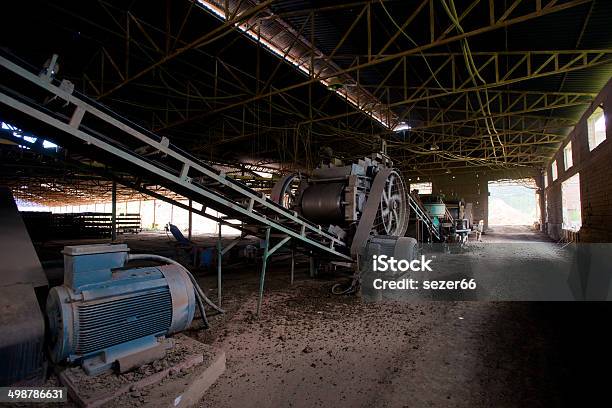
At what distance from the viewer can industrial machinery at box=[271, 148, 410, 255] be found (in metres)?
6.78

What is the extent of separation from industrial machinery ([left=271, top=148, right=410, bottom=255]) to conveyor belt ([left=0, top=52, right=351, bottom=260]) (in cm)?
171

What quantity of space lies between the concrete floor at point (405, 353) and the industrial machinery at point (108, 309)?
901mm

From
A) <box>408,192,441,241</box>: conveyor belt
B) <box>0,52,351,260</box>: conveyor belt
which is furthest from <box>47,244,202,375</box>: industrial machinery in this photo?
<box>408,192,441,241</box>: conveyor belt

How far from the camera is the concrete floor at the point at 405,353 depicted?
9.52ft

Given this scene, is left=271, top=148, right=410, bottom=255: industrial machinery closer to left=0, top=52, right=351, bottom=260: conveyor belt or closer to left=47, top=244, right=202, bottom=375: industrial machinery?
left=0, top=52, right=351, bottom=260: conveyor belt

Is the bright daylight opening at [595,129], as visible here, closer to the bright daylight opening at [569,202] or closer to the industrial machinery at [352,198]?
the bright daylight opening at [569,202]

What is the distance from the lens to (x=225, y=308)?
5391mm

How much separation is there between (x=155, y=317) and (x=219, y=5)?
7272mm

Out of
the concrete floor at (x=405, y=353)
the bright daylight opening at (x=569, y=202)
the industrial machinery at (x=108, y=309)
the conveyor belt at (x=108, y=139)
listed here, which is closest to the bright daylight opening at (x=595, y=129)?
the bright daylight opening at (x=569, y=202)

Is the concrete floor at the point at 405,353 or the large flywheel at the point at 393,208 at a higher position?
the large flywheel at the point at 393,208

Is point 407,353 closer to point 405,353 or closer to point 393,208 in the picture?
point 405,353

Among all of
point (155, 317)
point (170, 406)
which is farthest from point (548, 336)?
point (155, 317)

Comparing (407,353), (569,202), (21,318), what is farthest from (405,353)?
(569,202)

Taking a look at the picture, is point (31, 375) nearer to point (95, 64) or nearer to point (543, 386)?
point (543, 386)
